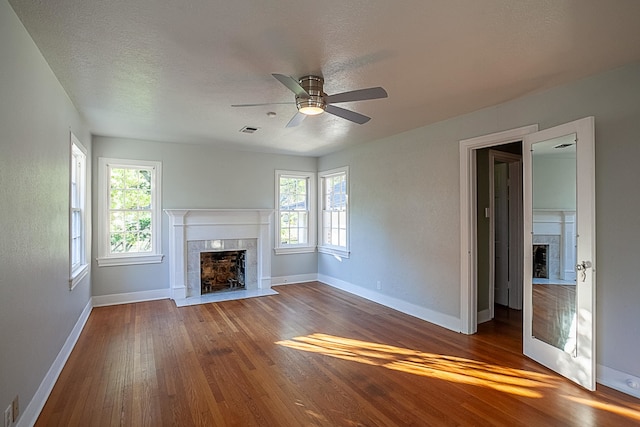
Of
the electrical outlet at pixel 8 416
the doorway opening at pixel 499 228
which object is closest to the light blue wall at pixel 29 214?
the electrical outlet at pixel 8 416

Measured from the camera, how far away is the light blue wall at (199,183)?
16.4ft

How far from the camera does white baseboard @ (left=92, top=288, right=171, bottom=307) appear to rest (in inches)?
192

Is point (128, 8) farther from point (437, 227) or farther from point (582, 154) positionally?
point (437, 227)

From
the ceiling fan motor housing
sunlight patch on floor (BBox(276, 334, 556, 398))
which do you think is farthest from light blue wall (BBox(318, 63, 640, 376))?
the ceiling fan motor housing

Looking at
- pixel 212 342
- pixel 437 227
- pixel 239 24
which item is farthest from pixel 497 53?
pixel 212 342

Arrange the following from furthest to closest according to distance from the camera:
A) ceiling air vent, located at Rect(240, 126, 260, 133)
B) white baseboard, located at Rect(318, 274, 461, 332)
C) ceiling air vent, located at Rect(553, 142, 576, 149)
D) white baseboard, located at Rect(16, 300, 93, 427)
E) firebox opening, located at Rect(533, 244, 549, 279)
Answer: ceiling air vent, located at Rect(240, 126, 260, 133) → white baseboard, located at Rect(318, 274, 461, 332) → firebox opening, located at Rect(533, 244, 549, 279) → ceiling air vent, located at Rect(553, 142, 576, 149) → white baseboard, located at Rect(16, 300, 93, 427)

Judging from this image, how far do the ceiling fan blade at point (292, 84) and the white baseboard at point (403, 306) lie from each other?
3.07 meters

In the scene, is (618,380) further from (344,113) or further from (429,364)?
(344,113)

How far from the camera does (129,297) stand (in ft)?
16.7

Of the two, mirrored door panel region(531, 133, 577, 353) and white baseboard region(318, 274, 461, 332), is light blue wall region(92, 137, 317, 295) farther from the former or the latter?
mirrored door panel region(531, 133, 577, 353)

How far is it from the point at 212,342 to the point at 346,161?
364 cm

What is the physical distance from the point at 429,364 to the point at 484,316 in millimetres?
1669

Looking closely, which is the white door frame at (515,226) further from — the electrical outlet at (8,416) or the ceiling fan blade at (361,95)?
the electrical outlet at (8,416)

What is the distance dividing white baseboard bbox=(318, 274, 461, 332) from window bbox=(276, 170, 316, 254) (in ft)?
3.27
